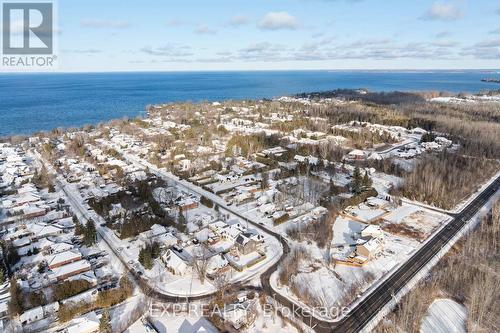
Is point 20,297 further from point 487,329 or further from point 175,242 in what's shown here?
point 487,329

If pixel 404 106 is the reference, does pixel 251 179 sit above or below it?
below

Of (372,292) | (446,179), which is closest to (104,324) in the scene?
(372,292)

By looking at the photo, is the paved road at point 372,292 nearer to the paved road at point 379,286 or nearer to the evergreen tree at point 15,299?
the paved road at point 379,286

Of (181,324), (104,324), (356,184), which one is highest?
(356,184)

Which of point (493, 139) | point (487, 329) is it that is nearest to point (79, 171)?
point (487, 329)

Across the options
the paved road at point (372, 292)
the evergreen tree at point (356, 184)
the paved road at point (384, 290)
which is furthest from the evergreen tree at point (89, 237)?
the evergreen tree at point (356, 184)

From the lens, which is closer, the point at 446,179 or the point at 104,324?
the point at 104,324

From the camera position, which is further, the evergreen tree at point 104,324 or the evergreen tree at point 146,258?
the evergreen tree at point 146,258

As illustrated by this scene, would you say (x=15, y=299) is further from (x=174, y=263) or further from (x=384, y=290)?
(x=384, y=290)
